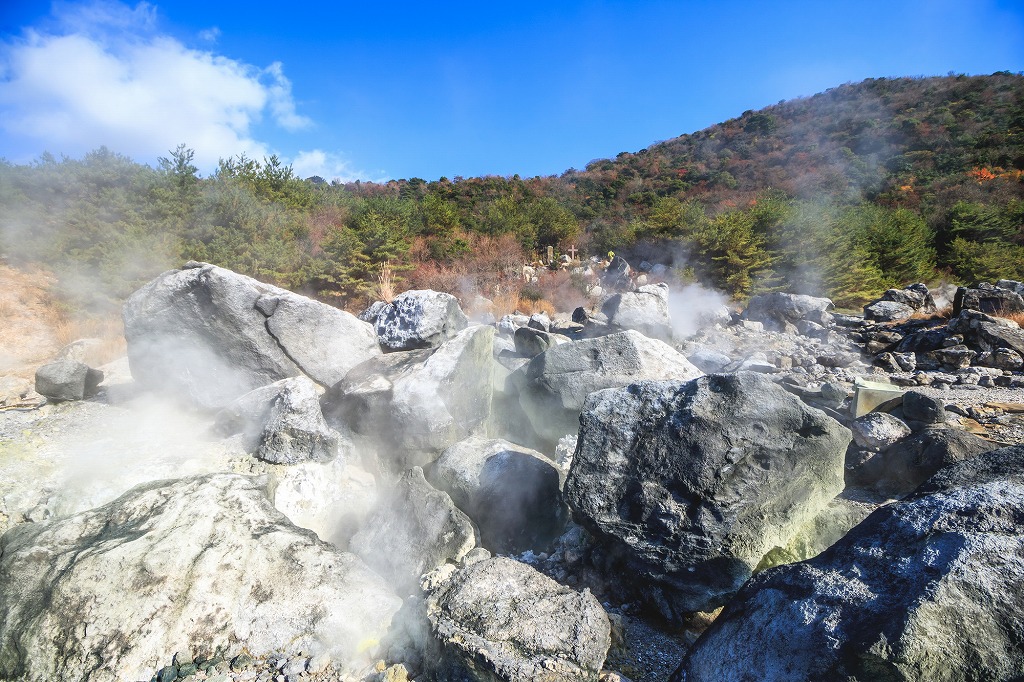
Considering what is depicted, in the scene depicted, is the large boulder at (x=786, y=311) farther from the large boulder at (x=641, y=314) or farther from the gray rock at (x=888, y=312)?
the large boulder at (x=641, y=314)

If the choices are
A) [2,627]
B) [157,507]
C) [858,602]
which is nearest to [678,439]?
[858,602]

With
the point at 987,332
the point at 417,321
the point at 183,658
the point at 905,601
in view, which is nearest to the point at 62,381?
the point at 417,321

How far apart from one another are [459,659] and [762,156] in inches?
1519

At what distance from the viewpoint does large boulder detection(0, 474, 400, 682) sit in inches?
83.9

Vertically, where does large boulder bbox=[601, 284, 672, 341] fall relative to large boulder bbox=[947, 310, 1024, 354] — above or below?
above

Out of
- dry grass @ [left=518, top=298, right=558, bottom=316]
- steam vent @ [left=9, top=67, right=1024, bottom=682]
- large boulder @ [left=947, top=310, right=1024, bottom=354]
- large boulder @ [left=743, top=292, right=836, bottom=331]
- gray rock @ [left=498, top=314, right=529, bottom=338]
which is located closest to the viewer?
steam vent @ [left=9, top=67, right=1024, bottom=682]

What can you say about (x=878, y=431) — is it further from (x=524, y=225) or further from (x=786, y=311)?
(x=524, y=225)

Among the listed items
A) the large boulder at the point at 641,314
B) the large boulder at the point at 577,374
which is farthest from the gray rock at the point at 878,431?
the large boulder at the point at 641,314

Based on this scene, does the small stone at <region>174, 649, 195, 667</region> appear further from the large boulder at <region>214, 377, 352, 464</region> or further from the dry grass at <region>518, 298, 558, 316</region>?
the dry grass at <region>518, 298, 558, 316</region>

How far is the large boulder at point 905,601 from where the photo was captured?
1329 mm

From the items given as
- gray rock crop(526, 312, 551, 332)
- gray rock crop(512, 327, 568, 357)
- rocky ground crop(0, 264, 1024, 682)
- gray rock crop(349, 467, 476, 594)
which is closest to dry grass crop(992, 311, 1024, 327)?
rocky ground crop(0, 264, 1024, 682)

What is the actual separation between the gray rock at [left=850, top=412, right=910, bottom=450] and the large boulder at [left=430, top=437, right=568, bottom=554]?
2707 millimetres

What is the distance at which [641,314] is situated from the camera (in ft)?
25.2

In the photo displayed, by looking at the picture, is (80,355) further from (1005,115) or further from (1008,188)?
(1005,115)
